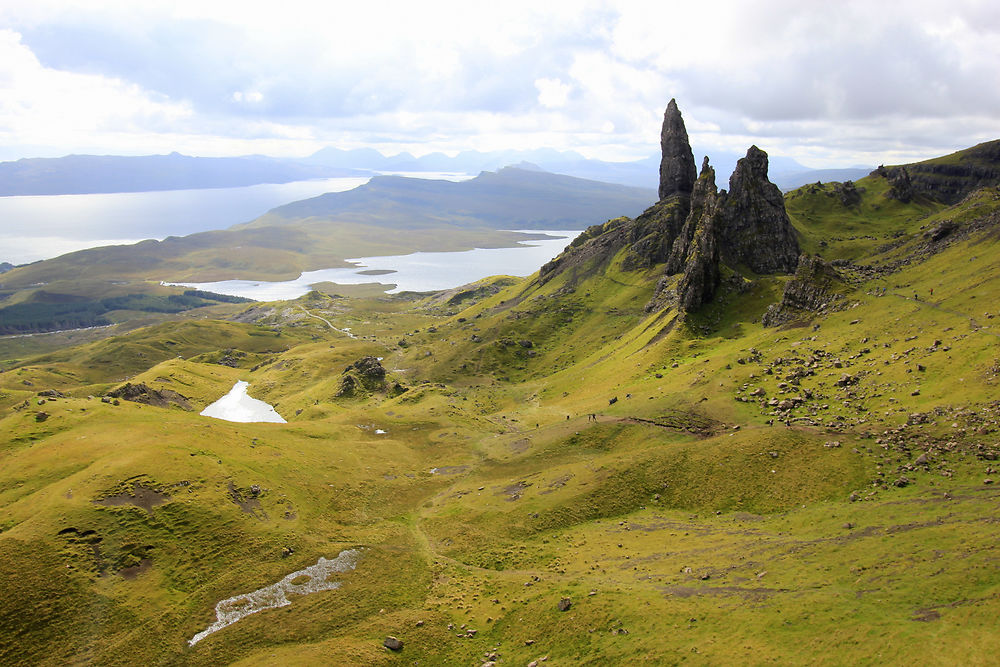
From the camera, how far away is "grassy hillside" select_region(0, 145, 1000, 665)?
4281 centimetres

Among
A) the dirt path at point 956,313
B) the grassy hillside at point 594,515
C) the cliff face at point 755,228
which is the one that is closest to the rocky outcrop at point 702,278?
the grassy hillside at point 594,515

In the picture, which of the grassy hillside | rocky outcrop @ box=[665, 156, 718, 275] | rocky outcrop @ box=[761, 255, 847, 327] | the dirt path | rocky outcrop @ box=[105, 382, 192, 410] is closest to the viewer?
the grassy hillside

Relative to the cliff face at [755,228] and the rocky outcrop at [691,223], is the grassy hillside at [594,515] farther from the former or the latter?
the rocky outcrop at [691,223]

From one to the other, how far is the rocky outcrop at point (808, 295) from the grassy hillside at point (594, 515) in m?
2.42

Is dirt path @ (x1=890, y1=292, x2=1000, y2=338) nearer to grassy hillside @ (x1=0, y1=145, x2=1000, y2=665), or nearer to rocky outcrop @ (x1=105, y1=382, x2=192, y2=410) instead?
grassy hillside @ (x1=0, y1=145, x2=1000, y2=665)

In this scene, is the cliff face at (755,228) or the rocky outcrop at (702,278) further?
the cliff face at (755,228)

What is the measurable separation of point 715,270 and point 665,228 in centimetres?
7653

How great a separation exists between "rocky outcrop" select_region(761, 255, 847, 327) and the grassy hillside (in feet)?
7.93

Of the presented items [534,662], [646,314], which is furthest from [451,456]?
[646,314]

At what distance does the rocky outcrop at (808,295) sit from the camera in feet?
315

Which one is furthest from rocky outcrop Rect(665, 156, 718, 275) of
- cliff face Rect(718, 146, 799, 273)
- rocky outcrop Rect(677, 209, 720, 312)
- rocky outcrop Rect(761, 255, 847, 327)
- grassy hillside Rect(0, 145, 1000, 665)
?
grassy hillside Rect(0, 145, 1000, 665)

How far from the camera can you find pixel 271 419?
140 metres

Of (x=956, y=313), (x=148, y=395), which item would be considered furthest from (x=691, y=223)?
(x=148, y=395)

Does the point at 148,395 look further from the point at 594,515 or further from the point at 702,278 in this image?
the point at 702,278
